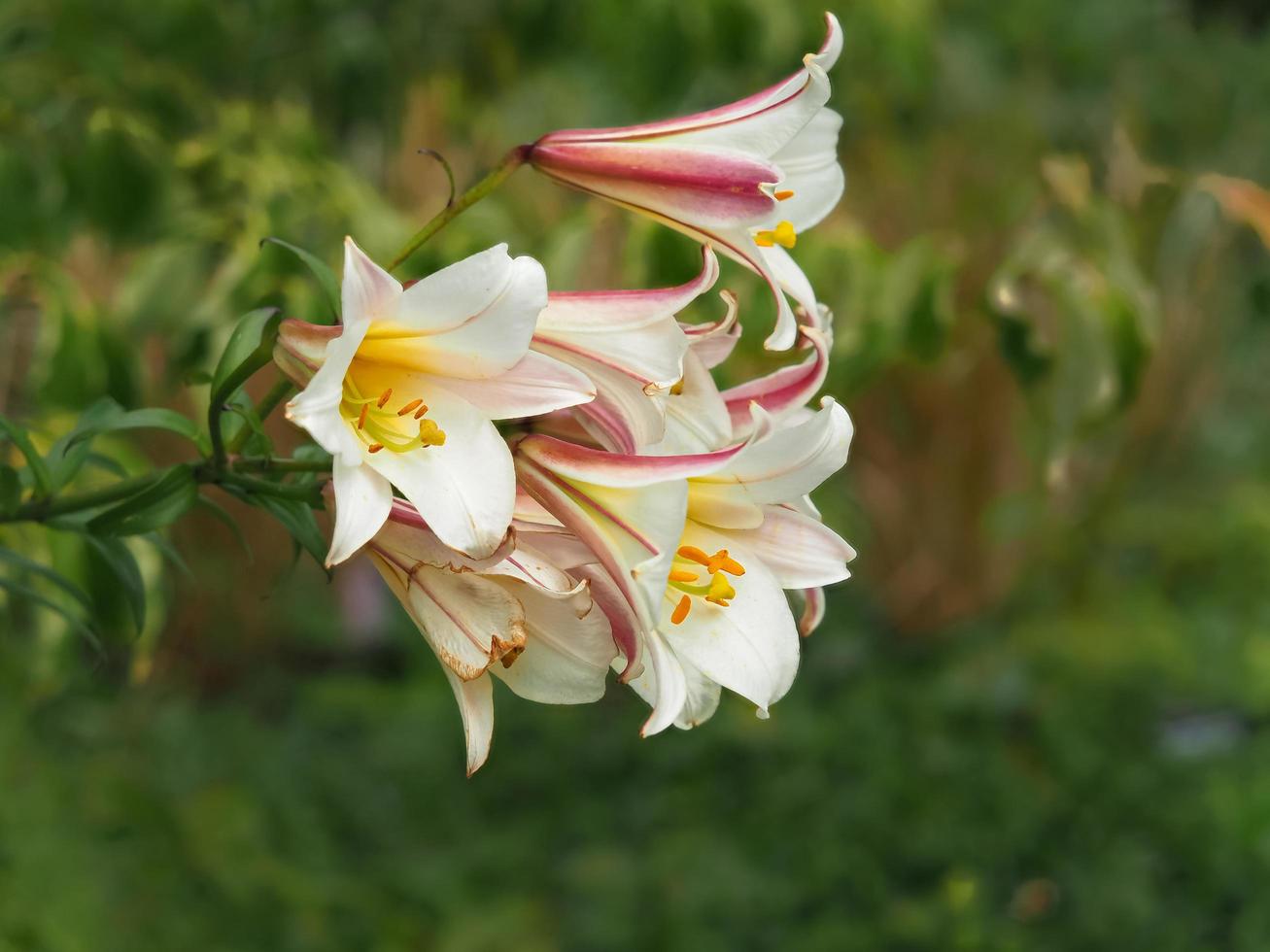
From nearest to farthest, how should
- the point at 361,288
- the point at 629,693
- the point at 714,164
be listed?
the point at 361,288, the point at 714,164, the point at 629,693

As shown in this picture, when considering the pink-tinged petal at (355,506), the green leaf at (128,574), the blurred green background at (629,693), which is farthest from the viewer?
the blurred green background at (629,693)

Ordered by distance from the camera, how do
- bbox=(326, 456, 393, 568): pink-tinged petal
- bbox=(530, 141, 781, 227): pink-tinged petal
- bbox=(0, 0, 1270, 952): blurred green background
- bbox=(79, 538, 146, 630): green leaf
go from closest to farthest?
bbox=(326, 456, 393, 568): pink-tinged petal < bbox=(530, 141, 781, 227): pink-tinged petal < bbox=(79, 538, 146, 630): green leaf < bbox=(0, 0, 1270, 952): blurred green background

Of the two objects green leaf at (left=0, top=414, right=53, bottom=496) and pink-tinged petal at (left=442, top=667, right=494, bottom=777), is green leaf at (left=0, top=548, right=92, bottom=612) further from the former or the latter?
pink-tinged petal at (left=442, top=667, right=494, bottom=777)

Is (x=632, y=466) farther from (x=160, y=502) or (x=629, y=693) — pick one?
(x=629, y=693)

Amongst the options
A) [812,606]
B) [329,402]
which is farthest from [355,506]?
[812,606]

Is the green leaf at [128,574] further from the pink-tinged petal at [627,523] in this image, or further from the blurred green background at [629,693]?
the pink-tinged petal at [627,523]

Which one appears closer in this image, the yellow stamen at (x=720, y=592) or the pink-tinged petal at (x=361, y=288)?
the pink-tinged petal at (x=361, y=288)

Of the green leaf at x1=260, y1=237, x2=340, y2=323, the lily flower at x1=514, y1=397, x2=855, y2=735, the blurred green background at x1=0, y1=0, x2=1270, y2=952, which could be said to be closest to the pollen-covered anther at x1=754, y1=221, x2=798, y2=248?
the lily flower at x1=514, y1=397, x2=855, y2=735

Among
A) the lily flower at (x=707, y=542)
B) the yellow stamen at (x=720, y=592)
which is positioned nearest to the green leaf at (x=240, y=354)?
the lily flower at (x=707, y=542)
